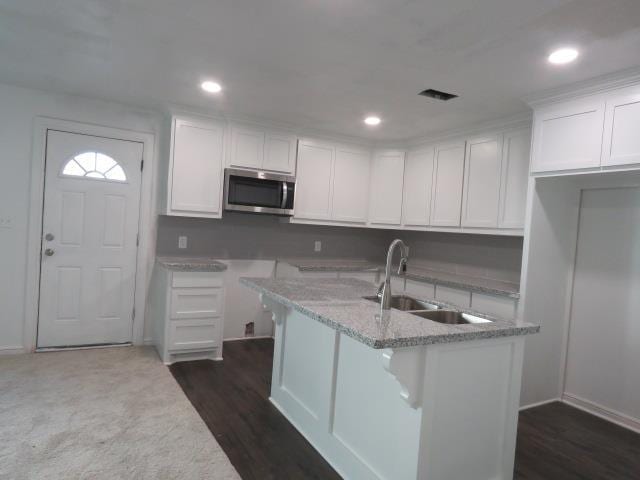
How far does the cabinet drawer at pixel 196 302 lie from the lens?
3689 mm

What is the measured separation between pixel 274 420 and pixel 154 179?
2.61 metres

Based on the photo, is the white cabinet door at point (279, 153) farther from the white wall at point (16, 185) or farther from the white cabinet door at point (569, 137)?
the white cabinet door at point (569, 137)

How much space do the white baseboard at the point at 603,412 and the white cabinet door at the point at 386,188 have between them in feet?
7.52

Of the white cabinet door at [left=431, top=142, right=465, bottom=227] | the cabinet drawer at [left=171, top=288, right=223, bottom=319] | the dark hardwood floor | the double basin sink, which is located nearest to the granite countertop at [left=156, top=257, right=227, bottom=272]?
the cabinet drawer at [left=171, top=288, right=223, bottom=319]

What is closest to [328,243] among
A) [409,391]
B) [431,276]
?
[431,276]

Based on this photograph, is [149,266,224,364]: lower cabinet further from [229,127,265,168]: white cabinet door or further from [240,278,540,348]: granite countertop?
[240,278,540,348]: granite countertop

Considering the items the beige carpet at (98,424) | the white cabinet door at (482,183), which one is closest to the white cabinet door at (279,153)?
the white cabinet door at (482,183)

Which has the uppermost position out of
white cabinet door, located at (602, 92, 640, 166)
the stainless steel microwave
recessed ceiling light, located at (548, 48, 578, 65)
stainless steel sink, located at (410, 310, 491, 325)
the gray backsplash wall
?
recessed ceiling light, located at (548, 48, 578, 65)

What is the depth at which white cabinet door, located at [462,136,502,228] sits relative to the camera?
3662mm

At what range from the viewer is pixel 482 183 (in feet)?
12.5

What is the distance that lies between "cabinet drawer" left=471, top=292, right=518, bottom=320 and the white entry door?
10.4ft

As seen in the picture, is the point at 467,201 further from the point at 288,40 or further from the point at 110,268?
the point at 110,268

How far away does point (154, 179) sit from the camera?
4.14 meters

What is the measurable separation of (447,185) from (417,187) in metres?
0.41
